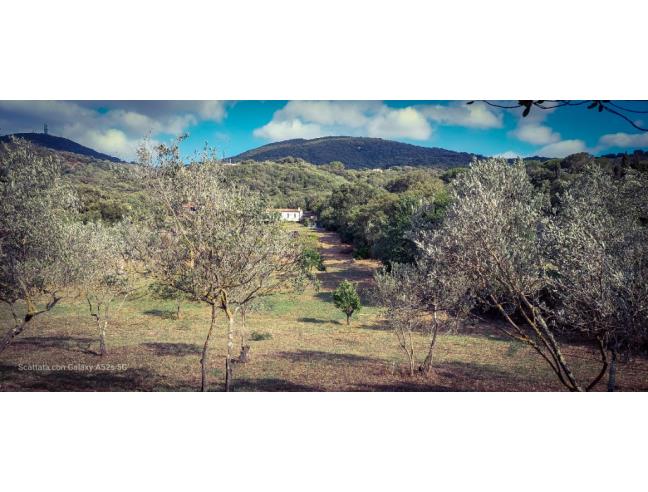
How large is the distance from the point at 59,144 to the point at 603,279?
12.2 metres

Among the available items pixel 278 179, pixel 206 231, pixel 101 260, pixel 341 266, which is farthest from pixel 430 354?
pixel 341 266

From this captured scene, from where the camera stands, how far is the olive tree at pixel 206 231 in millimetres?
8234

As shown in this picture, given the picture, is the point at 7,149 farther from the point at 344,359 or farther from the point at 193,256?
the point at 344,359

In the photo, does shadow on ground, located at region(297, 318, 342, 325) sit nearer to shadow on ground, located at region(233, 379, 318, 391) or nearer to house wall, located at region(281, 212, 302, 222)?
shadow on ground, located at region(233, 379, 318, 391)

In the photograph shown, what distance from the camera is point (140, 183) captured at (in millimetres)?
8602

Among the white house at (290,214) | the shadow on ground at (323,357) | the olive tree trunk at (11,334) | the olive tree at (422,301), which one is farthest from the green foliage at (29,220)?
the olive tree at (422,301)

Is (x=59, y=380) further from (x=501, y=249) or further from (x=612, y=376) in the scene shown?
(x=612, y=376)

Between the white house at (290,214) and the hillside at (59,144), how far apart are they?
3.94m

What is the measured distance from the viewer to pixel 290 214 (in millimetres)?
10023

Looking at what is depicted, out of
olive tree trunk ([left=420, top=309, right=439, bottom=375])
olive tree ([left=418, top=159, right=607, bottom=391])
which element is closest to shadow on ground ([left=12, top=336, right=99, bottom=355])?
olive tree ([left=418, top=159, right=607, bottom=391])

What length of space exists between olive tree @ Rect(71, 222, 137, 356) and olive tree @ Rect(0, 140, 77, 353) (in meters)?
0.38

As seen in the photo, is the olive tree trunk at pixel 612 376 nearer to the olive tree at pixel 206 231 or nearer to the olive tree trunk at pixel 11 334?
the olive tree at pixel 206 231
